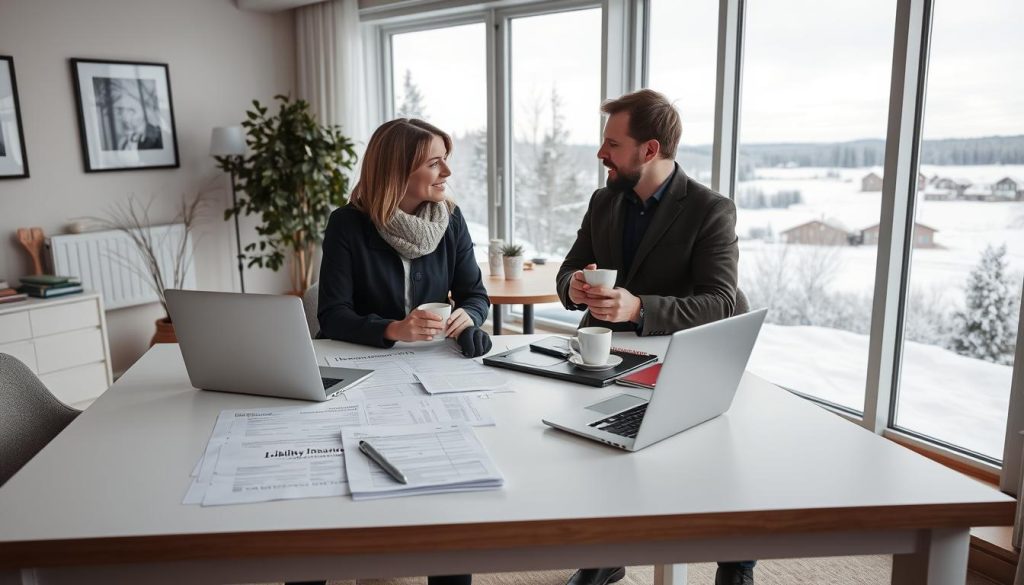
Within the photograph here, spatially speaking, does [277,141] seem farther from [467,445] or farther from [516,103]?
[467,445]

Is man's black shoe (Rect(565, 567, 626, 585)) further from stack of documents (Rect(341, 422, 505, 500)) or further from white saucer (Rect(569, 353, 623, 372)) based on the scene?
stack of documents (Rect(341, 422, 505, 500))

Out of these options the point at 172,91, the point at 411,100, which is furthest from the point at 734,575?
the point at 172,91

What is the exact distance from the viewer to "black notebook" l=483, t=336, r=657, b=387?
1.57 meters

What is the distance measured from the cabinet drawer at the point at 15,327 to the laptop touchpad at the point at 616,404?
3.37m

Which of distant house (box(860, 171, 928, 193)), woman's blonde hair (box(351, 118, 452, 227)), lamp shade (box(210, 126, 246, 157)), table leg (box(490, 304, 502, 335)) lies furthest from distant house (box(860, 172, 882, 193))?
lamp shade (box(210, 126, 246, 157))

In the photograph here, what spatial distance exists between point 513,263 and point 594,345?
62.4 inches

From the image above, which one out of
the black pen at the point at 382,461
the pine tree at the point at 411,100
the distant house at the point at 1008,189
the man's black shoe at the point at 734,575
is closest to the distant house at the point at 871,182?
the distant house at the point at 1008,189

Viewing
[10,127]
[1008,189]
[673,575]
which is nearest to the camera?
[673,575]

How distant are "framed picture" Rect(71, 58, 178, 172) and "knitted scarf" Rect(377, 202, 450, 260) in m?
3.26

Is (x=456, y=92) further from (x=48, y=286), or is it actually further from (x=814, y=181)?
(x=48, y=286)

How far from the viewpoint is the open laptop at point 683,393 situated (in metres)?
1.15

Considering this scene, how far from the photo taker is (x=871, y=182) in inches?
117

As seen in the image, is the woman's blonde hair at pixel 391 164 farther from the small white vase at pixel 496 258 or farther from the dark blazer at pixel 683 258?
the small white vase at pixel 496 258

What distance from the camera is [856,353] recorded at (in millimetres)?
3111
